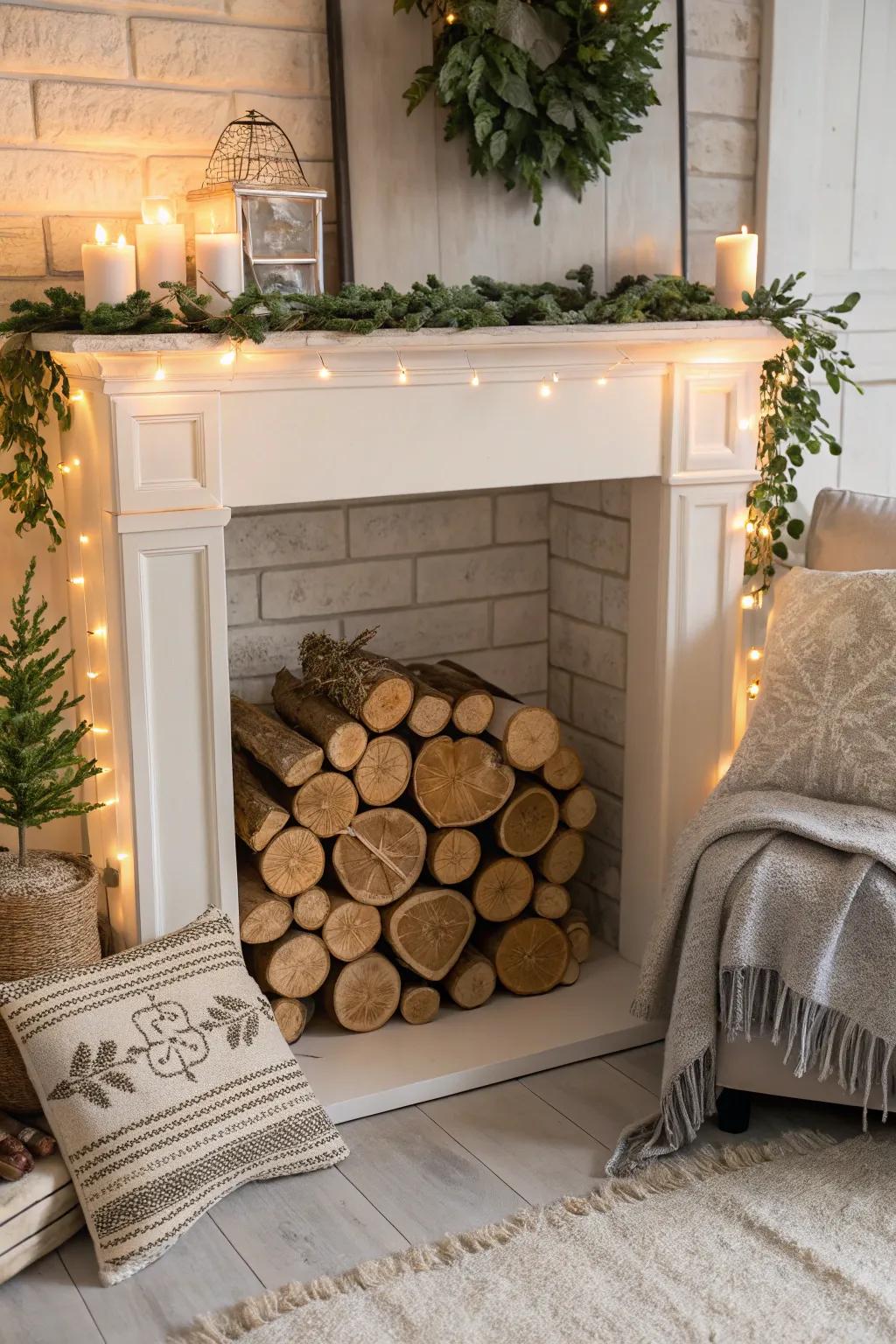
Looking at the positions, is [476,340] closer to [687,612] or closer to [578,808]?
[687,612]

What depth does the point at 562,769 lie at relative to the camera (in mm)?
2797

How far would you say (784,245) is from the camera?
2965 millimetres

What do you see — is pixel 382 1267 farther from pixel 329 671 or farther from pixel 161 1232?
pixel 329 671

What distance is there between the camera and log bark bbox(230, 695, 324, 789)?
250 centimetres

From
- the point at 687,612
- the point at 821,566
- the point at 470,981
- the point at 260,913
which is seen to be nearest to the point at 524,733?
the point at 687,612

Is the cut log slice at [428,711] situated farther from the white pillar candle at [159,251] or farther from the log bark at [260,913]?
the white pillar candle at [159,251]

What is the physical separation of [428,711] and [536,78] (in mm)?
1190

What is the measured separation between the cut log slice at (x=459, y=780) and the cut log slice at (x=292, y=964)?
34 centimetres

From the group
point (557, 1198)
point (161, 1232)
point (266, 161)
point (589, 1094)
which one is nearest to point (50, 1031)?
point (161, 1232)

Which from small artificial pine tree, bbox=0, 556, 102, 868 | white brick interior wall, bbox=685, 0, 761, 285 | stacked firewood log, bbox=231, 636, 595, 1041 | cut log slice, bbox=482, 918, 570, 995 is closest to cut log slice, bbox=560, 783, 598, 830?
stacked firewood log, bbox=231, 636, 595, 1041

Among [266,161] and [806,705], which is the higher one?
[266,161]

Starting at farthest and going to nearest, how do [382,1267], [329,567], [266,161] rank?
1. [329,567]
2. [266,161]
3. [382,1267]

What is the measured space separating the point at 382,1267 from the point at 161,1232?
33cm

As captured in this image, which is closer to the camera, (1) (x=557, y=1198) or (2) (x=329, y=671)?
(1) (x=557, y=1198)
